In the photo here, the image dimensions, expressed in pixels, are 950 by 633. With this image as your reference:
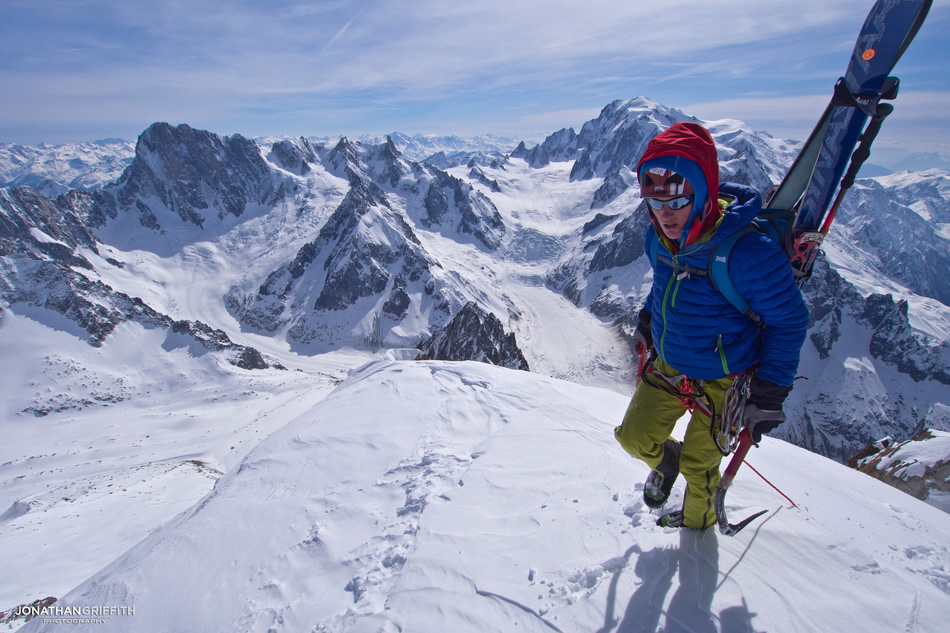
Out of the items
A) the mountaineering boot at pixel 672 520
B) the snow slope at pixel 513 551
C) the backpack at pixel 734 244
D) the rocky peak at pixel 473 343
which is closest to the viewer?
the backpack at pixel 734 244

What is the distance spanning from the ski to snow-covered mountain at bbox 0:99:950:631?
12.9 ft

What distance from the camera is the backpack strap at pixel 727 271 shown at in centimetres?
422

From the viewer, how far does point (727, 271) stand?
14.0ft

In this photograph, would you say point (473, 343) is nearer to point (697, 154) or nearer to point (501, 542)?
point (501, 542)

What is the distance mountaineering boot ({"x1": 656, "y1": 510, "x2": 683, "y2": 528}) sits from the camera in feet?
17.6

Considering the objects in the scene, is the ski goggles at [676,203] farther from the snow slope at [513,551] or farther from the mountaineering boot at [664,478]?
the snow slope at [513,551]

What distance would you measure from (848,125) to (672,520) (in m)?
5.32

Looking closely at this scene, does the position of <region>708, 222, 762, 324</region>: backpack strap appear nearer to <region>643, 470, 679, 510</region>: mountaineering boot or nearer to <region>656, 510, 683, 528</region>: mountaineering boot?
<region>643, 470, 679, 510</region>: mountaineering boot

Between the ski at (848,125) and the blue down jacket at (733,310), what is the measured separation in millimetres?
864

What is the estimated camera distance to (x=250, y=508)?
7.00 meters

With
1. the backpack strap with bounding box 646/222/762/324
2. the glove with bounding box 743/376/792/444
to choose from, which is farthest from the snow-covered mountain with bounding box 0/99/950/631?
the backpack strap with bounding box 646/222/762/324

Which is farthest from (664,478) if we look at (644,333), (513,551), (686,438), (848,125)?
(848,125)

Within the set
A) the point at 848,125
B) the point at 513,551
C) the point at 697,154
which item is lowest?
the point at 513,551

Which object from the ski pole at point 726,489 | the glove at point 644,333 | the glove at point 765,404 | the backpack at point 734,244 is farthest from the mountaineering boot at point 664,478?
the backpack at point 734,244
